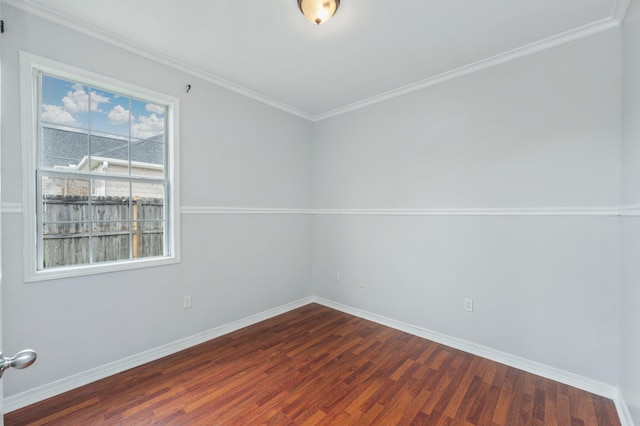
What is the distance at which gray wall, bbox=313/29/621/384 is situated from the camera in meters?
2.14

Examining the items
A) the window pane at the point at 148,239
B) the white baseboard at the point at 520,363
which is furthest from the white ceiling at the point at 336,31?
the white baseboard at the point at 520,363

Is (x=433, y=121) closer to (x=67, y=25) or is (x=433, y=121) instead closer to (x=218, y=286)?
(x=218, y=286)

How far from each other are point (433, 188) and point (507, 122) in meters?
0.83

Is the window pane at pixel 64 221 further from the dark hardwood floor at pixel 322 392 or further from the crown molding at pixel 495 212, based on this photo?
the crown molding at pixel 495 212

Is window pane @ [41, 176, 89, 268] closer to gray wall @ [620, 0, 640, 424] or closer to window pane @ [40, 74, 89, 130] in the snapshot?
window pane @ [40, 74, 89, 130]

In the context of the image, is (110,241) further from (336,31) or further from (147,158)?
(336,31)

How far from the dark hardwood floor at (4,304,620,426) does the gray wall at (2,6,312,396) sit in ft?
1.05

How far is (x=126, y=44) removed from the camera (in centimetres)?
237

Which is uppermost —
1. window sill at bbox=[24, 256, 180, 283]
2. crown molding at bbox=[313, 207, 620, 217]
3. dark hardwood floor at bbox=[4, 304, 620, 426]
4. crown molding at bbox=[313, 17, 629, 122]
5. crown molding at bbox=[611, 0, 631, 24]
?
crown molding at bbox=[611, 0, 631, 24]

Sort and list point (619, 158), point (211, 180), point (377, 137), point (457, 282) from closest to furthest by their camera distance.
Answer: point (619, 158), point (457, 282), point (211, 180), point (377, 137)

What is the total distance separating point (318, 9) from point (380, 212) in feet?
6.87

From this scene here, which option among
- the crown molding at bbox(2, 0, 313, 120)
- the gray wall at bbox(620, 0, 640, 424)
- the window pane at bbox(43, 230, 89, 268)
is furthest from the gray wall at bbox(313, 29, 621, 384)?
the window pane at bbox(43, 230, 89, 268)

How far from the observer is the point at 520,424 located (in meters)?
1.86

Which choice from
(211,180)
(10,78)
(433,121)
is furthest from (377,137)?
(10,78)
